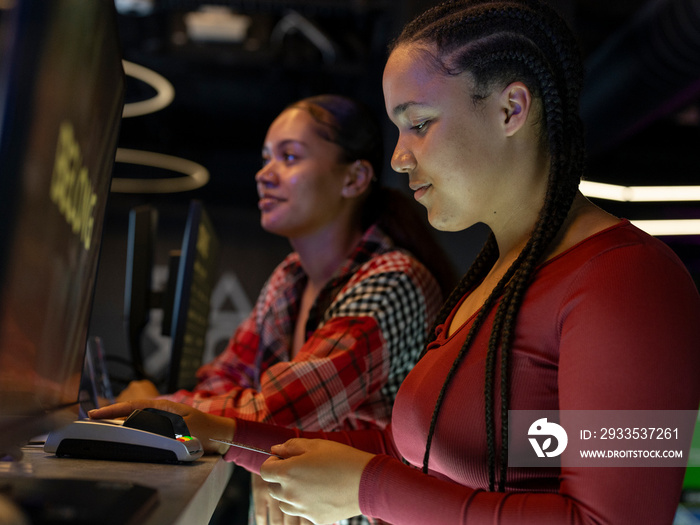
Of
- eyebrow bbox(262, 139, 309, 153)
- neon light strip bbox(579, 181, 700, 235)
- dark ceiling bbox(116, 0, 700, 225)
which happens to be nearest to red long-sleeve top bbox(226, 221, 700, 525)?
eyebrow bbox(262, 139, 309, 153)

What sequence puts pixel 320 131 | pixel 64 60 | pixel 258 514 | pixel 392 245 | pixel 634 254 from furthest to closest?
pixel 320 131 → pixel 392 245 → pixel 258 514 → pixel 634 254 → pixel 64 60

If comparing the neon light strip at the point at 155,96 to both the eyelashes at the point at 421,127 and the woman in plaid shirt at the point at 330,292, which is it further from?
the eyelashes at the point at 421,127

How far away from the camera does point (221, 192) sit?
652 cm

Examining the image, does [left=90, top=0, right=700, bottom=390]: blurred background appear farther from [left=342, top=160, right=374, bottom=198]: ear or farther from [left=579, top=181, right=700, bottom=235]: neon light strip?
[left=342, top=160, right=374, bottom=198]: ear

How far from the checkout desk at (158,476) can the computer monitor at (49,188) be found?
6cm

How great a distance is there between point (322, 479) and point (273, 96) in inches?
182

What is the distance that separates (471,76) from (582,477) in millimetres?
554

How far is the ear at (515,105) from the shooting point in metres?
0.90

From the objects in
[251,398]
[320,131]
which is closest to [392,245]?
[320,131]

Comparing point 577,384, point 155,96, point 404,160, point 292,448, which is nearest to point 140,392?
point 292,448

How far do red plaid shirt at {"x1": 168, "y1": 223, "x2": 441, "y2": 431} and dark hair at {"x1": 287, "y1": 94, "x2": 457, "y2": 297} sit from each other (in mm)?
72

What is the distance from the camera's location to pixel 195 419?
3.60 ft

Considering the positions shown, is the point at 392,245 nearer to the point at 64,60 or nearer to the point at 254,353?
the point at 254,353

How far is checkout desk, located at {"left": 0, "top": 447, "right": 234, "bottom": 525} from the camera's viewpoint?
0.62m
